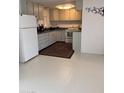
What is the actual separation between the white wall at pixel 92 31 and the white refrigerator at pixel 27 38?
220 cm

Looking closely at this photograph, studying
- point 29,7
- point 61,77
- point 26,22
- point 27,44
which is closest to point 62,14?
point 29,7

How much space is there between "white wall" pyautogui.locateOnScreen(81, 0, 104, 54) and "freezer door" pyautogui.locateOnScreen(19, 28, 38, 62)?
86.6 inches

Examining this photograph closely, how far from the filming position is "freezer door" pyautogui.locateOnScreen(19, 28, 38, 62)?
16.1 feet

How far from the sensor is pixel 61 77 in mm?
3705

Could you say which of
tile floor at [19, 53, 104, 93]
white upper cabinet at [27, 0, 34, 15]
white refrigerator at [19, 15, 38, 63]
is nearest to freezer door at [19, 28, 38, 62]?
white refrigerator at [19, 15, 38, 63]

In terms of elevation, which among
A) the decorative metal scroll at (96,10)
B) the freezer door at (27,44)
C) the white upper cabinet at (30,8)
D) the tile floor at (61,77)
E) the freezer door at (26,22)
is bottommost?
the tile floor at (61,77)

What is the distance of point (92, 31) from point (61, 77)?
10.8 ft

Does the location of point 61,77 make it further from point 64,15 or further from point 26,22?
point 64,15

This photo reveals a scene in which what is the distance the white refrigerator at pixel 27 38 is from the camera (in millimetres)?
4861

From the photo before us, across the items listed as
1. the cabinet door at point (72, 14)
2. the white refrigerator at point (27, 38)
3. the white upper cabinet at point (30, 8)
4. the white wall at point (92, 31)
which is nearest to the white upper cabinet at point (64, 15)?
the cabinet door at point (72, 14)

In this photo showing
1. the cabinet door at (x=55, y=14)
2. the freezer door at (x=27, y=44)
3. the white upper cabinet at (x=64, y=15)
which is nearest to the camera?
the freezer door at (x=27, y=44)

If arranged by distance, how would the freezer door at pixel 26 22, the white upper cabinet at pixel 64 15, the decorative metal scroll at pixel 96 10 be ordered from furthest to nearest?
1. the white upper cabinet at pixel 64 15
2. the decorative metal scroll at pixel 96 10
3. the freezer door at pixel 26 22

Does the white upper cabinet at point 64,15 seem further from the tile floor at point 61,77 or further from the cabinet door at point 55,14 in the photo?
the tile floor at point 61,77
